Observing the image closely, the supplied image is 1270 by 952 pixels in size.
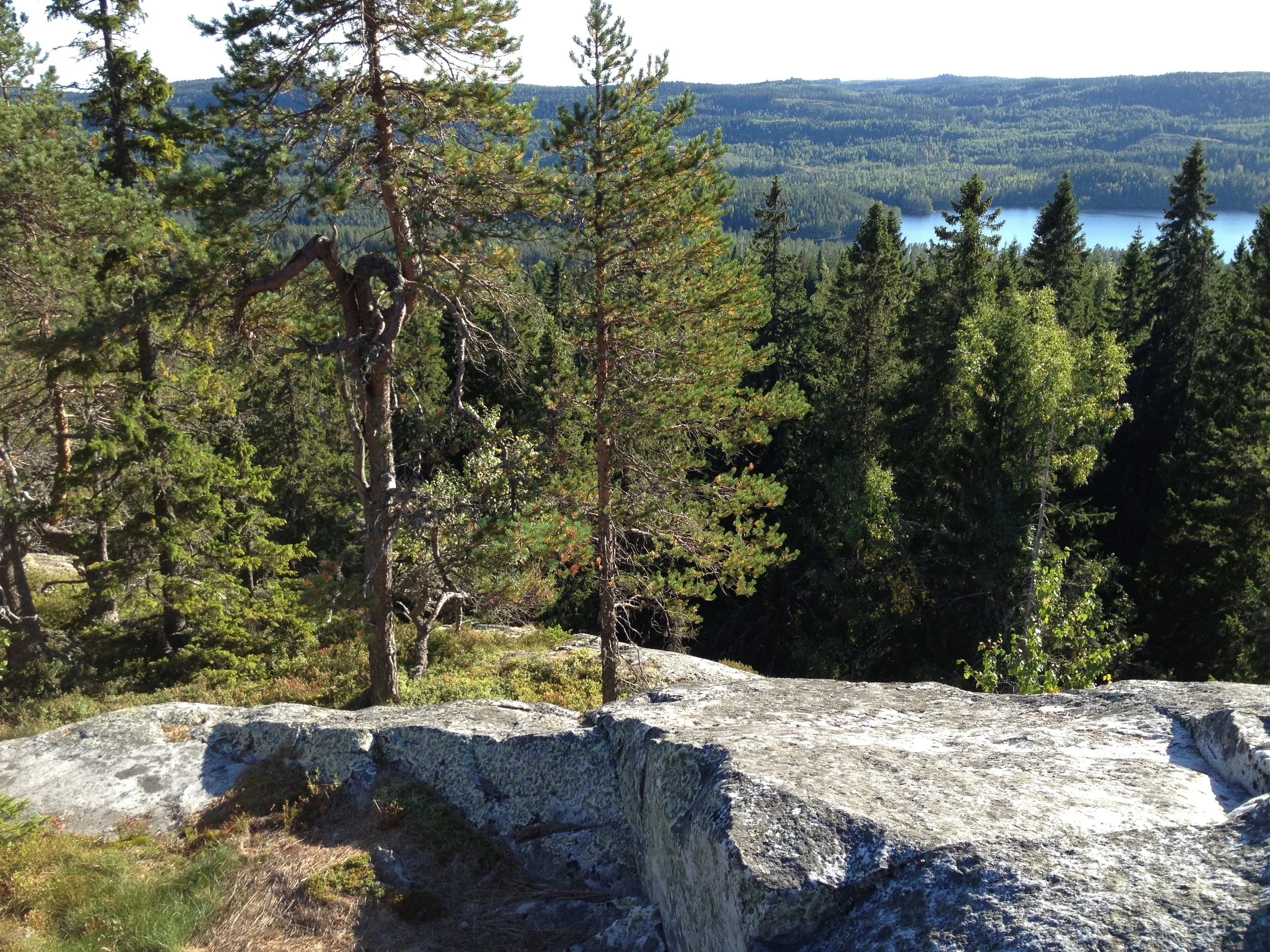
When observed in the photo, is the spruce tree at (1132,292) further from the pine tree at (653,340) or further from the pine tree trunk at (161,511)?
the pine tree trunk at (161,511)

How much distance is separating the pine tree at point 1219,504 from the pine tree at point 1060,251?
15.9 ft

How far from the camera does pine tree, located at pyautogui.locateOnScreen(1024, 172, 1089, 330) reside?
31.6 metres

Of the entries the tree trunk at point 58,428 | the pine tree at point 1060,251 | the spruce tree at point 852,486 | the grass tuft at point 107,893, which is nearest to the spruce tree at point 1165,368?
the pine tree at point 1060,251

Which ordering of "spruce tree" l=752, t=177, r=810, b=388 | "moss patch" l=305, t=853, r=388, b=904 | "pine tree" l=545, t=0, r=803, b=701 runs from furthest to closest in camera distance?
"spruce tree" l=752, t=177, r=810, b=388 → "pine tree" l=545, t=0, r=803, b=701 → "moss patch" l=305, t=853, r=388, b=904

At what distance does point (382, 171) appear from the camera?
1024 cm

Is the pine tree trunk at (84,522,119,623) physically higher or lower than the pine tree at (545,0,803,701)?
lower

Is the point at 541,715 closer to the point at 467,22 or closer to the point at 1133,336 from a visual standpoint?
the point at 467,22

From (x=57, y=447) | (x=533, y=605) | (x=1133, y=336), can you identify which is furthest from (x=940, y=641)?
(x=57, y=447)

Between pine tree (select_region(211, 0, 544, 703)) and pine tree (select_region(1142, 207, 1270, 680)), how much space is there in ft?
61.3

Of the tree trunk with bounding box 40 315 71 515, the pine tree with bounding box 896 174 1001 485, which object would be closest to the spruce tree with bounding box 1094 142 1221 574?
the pine tree with bounding box 896 174 1001 485

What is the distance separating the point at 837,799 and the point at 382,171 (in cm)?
904

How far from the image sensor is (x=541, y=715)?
8.78 meters

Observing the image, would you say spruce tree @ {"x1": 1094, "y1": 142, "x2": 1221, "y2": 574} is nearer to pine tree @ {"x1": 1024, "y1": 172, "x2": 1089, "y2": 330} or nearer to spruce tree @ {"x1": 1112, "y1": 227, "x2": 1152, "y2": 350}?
pine tree @ {"x1": 1024, "y1": 172, "x2": 1089, "y2": 330}

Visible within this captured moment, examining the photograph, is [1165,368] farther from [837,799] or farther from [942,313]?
[837,799]
